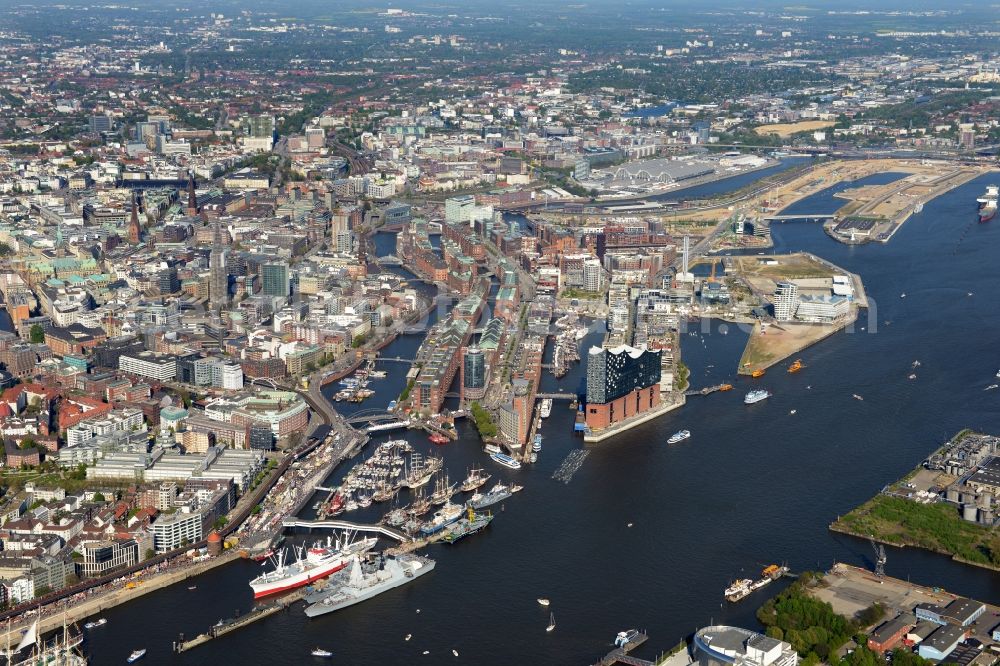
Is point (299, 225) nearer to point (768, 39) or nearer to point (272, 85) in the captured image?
point (272, 85)

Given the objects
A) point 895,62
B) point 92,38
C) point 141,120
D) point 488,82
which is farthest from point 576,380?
point 92,38

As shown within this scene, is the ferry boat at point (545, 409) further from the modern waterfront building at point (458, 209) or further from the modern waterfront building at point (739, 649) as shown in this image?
the modern waterfront building at point (458, 209)

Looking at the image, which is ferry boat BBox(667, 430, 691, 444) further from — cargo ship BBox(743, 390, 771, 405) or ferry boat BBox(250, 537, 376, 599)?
ferry boat BBox(250, 537, 376, 599)

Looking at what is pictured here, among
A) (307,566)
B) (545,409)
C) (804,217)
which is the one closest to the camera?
(307,566)

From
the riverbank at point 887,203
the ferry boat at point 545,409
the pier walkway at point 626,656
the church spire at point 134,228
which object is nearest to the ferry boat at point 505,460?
the ferry boat at point 545,409

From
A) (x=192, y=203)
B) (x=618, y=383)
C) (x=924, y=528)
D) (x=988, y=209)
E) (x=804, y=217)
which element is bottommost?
(x=804, y=217)

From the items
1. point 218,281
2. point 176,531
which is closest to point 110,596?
point 176,531

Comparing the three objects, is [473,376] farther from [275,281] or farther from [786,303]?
[275,281]
